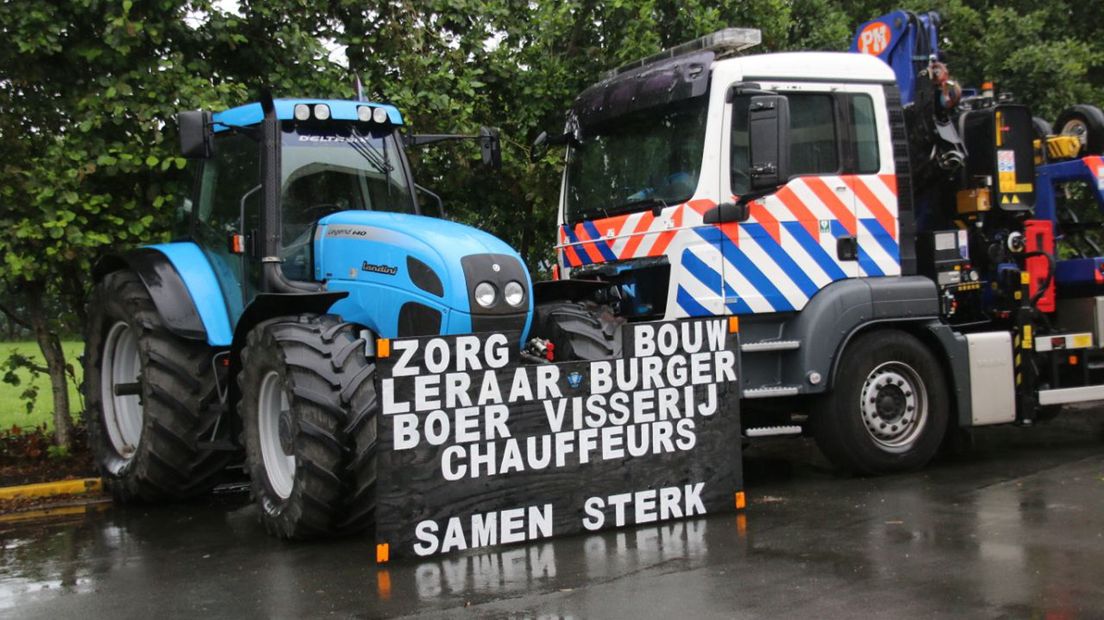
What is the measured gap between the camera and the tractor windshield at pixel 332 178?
8094mm

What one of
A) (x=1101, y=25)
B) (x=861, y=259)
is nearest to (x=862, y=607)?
(x=861, y=259)

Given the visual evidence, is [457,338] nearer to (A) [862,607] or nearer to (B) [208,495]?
(A) [862,607]

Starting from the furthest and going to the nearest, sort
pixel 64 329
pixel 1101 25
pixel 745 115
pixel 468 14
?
1. pixel 1101 25
2. pixel 468 14
3. pixel 64 329
4. pixel 745 115

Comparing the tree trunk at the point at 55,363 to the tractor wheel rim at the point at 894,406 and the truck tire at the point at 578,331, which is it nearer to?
the truck tire at the point at 578,331

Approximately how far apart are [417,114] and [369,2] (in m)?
1.17

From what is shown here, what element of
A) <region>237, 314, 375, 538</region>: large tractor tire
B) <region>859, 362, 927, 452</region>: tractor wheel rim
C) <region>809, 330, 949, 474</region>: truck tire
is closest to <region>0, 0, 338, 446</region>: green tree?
<region>237, 314, 375, 538</region>: large tractor tire

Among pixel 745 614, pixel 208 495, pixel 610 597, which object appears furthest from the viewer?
pixel 208 495

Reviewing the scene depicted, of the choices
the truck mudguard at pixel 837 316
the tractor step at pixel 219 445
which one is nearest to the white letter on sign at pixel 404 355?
the tractor step at pixel 219 445

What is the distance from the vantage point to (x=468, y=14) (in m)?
11.9

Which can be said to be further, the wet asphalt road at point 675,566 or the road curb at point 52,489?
the road curb at point 52,489

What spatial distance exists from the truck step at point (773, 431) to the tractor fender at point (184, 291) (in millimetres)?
3808

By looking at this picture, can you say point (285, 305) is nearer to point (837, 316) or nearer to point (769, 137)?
point (769, 137)

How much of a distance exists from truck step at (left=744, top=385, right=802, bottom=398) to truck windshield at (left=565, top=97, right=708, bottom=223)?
58.1 inches

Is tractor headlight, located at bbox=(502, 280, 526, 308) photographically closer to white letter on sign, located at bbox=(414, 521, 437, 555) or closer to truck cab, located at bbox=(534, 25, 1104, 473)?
truck cab, located at bbox=(534, 25, 1104, 473)
